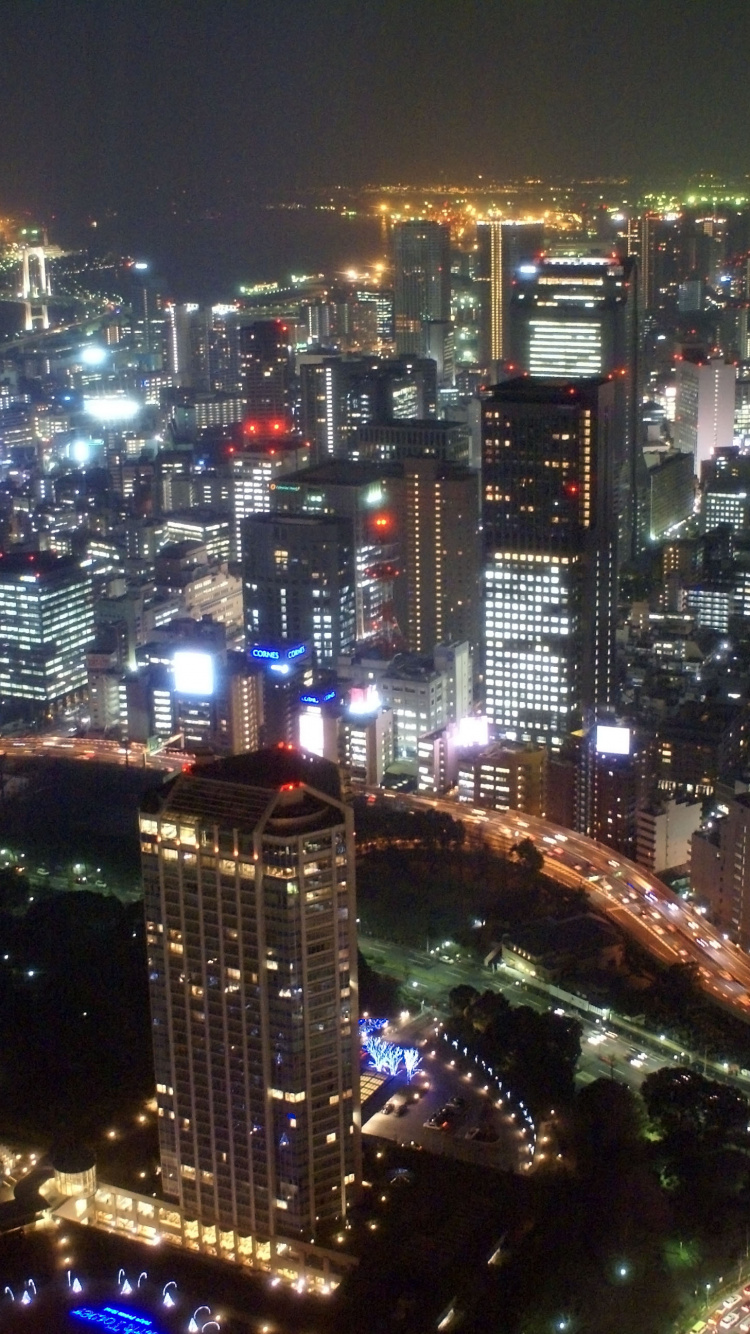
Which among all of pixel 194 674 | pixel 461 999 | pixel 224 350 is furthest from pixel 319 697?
pixel 224 350

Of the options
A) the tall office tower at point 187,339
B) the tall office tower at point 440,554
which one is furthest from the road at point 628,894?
the tall office tower at point 187,339

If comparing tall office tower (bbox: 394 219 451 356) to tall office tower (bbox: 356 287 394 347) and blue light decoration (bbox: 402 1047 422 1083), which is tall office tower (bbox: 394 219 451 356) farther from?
blue light decoration (bbox: 402 1047 422 1083)

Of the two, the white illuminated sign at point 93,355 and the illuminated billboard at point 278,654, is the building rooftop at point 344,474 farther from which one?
the white illuminated sign at point 93,355

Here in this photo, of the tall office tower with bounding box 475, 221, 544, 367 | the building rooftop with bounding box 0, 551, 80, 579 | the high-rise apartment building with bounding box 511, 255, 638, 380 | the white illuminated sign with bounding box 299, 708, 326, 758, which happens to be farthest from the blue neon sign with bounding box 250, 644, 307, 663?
the tall office tower with bounding box 475, 221, 544, 367

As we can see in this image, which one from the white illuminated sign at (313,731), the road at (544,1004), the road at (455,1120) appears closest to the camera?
the road at (455,1120)

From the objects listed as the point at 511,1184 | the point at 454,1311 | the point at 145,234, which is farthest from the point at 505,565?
the point at 145,234
